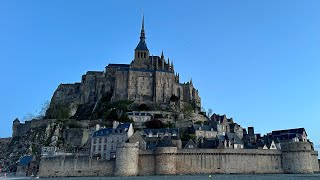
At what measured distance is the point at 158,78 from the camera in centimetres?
7688

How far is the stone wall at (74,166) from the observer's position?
51.7 m

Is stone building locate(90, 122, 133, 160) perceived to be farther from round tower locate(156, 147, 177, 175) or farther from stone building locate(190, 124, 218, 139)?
stone building locate(190, 124, 218, 139)

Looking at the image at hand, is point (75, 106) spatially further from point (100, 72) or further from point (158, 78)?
point (158, 78)

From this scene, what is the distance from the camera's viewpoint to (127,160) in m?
49.2

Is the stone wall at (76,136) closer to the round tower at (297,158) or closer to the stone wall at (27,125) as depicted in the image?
the stone wall at (27,125)

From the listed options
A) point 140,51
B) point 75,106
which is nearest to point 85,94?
point 75,106

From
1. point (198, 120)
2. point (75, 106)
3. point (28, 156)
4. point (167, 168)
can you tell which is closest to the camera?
point (167, 168)

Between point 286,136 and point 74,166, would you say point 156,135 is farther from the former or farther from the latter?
point 286,136

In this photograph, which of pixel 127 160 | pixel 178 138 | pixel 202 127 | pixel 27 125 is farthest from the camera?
pixel 27 125

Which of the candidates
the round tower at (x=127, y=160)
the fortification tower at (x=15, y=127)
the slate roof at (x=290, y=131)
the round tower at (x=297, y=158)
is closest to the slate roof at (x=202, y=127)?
the slate roof at (x=290, y=131)

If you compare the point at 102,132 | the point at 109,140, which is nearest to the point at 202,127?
the point at 109,140

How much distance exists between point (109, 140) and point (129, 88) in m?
21.0

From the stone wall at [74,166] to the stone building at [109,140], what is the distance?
233 cm

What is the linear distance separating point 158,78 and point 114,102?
33.3 feet
